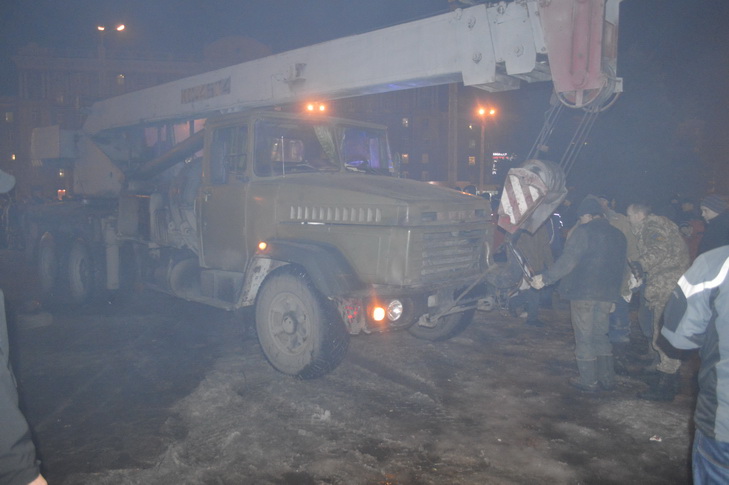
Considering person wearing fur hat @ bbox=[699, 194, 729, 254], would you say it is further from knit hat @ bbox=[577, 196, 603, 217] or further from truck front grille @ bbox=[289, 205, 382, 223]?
truck front grille @ bbox=[289, 205, 382, 223]

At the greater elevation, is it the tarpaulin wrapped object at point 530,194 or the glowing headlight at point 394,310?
the tarpaulin wrapped object at point 530,194

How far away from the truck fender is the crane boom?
6.21ft

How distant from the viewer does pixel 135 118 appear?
8656 millimetres

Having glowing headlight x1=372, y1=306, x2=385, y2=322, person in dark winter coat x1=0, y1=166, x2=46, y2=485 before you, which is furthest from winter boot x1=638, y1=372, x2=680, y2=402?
person in dark winter coat x1=0, y1=166, x2=46, y2=485

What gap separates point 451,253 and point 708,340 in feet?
10.4

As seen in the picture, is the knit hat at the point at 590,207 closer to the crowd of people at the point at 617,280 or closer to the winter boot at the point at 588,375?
the crowd of people at the point at 617,280

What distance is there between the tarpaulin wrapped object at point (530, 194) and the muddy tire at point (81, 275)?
22.7 ft

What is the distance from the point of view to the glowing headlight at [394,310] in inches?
196

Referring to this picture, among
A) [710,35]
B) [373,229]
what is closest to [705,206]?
[373,229]

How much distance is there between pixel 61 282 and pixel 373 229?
6.88 m

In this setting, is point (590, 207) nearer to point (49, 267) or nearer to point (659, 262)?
point (659, 262)

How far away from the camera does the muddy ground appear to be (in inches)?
148

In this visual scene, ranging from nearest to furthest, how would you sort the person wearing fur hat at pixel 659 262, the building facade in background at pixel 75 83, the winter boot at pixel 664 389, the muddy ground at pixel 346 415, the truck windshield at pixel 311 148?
the muddy ground at pixel 346 415 → the winter boot at pixel 664 389 → the person wearing fur hat at pixel 659 262 → the truck windshield at pixel 311 148 → the building facade in background at pixel 75 83

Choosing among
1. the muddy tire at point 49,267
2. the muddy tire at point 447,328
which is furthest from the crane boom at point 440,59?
the muddy tire at point 49,267
